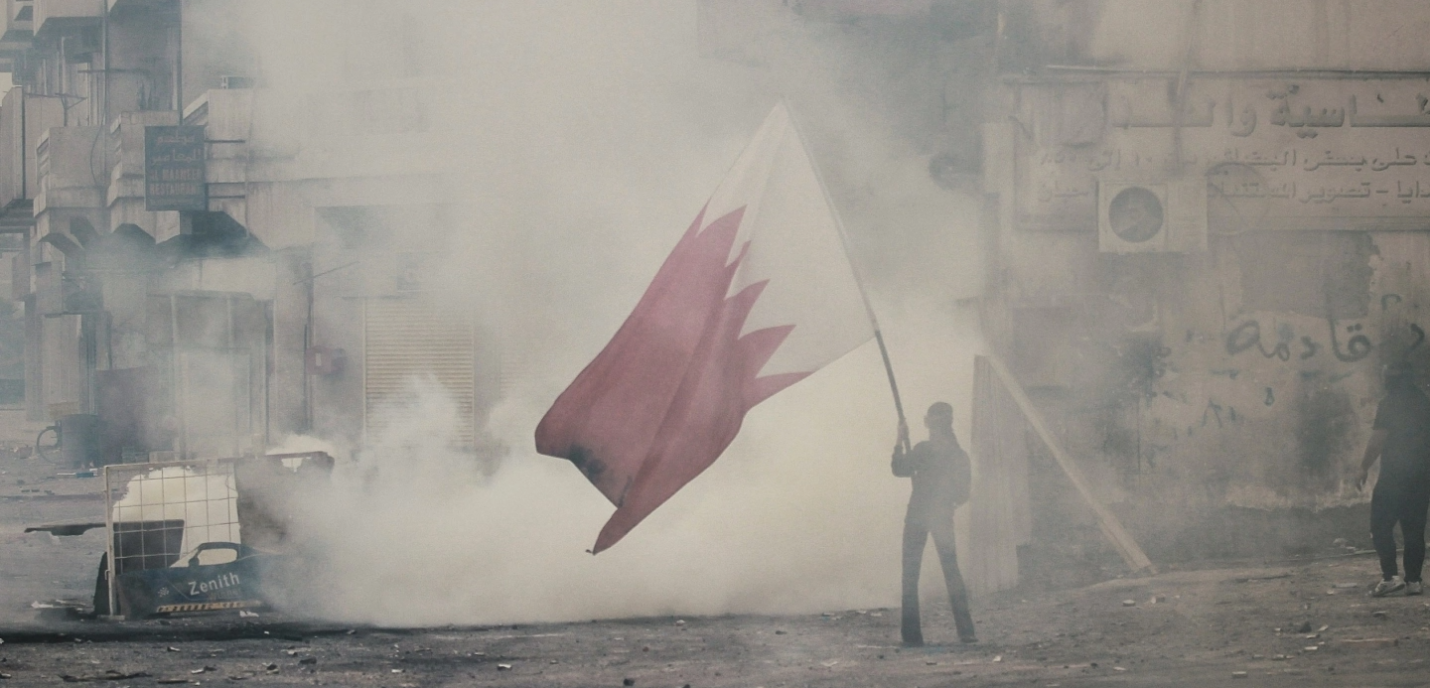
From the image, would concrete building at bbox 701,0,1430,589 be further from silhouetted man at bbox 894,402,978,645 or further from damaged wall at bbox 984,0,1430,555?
silhouetted man at bbox 894,402,978,645

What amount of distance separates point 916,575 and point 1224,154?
5.25 m

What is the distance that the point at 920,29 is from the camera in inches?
465

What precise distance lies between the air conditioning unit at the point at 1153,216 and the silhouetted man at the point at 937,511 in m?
4.10

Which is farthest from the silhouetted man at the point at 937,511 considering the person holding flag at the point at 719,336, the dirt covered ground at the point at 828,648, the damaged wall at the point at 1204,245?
the damaged wall at the point at 1204,245

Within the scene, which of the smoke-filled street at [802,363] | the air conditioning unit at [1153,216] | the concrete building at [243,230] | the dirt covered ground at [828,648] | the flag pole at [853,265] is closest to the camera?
the flag pole at [853,265]

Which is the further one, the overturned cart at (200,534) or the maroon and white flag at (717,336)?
the overturned cart at (200,534)

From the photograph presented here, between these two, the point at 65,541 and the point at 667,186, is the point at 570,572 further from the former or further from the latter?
the point at 65,541

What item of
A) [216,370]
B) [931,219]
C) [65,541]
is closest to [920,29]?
[931,219]

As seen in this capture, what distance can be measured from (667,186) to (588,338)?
5.55 ft

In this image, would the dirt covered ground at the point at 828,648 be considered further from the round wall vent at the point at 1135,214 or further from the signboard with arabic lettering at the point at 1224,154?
the signboard with arabic lettering at the point at 1224,154

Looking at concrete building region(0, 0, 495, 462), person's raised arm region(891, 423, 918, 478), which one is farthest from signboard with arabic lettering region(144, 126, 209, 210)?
person's raised arm region(891, 423, 918, 478)

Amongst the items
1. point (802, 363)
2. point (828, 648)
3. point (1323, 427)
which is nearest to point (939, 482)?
point (828, 648)

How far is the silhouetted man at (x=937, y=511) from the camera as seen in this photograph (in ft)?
23.5

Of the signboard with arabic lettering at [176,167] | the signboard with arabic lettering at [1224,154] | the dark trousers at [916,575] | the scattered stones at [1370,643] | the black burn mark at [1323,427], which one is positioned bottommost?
the scattered stones at [1370,643]
